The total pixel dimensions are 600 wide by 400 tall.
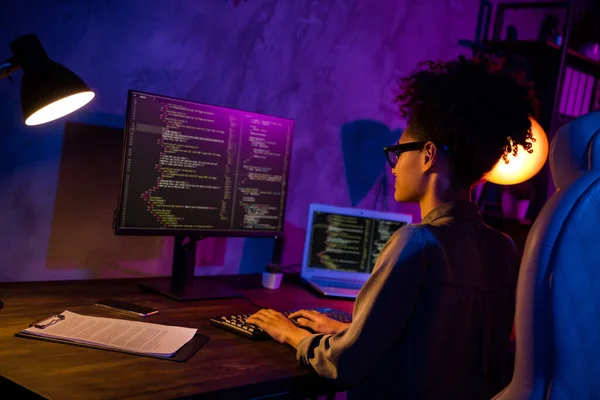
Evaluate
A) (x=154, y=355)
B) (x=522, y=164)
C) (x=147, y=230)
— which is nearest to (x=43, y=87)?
(x=147, y=230)

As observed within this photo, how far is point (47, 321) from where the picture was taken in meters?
1.35

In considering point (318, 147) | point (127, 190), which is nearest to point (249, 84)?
point (318, 147)

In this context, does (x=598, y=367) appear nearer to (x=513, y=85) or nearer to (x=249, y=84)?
(x=513, y=85)

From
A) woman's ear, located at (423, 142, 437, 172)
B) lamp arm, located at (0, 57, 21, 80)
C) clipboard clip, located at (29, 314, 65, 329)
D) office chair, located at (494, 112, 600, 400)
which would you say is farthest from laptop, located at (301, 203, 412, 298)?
office chair, located at (494, 112, 600, 400)

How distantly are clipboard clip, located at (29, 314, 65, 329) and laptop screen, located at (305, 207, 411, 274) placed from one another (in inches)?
38.9

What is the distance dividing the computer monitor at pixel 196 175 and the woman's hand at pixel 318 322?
1.12ft

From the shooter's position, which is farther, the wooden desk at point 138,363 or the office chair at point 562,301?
the wooden desk at point 138,363

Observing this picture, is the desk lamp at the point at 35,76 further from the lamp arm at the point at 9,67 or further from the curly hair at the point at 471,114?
the curly hair at the point at 471,114

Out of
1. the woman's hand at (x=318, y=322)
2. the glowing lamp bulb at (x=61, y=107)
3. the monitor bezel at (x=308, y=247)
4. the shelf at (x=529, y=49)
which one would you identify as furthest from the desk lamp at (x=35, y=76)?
the shelf at (x=529, y=49)

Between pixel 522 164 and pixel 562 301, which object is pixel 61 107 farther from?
pixel 522 164

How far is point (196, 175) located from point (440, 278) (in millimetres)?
832

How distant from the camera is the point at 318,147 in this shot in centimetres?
251

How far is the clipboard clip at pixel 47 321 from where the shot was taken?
132cm

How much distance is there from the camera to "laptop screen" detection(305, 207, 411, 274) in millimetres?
2234
